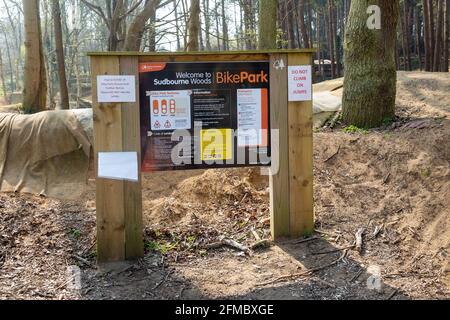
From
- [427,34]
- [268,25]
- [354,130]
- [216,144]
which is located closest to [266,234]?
[216,144]

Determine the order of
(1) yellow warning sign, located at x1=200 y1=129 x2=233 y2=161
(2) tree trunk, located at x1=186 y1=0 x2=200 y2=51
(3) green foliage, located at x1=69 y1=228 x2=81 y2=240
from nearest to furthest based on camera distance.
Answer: (1) yellow warning sign, located at x1=200 y1=129 x2=233 y2=161, (3) green foliage, located at x1=69 y1=228 x2=81 y2=240, (2) tree trunk, located at x1=186 y1=0 x2=200 y2=51

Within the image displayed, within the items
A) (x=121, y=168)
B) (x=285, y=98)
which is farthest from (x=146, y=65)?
(x=285, y=98)

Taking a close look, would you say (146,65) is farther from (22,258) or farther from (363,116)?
(363,116)

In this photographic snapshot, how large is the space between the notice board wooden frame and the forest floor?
7.8 inches

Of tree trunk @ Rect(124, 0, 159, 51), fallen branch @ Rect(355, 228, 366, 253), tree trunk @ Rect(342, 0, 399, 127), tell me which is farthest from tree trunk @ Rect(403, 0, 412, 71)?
fallen branch @ Rect(355, 228, 366, 253)

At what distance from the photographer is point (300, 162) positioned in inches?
173

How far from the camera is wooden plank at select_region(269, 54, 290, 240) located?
4270 mm

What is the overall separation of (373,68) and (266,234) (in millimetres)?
3227

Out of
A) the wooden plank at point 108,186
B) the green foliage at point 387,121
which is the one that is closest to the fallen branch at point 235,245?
the wooden plank at point 108,186

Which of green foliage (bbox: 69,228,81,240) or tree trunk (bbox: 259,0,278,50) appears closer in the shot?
green foliage (bbox: 69,228,81,240)

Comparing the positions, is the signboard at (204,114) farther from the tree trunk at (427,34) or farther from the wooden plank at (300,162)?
the tree trunk at (427,34)

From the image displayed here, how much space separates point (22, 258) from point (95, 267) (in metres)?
0.62

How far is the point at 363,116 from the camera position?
22.2ft

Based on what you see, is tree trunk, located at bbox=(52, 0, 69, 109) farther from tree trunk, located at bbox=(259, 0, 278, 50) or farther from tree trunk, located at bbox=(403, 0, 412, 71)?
tree trunk, located at bbox=(403, 0, 412, 71)
